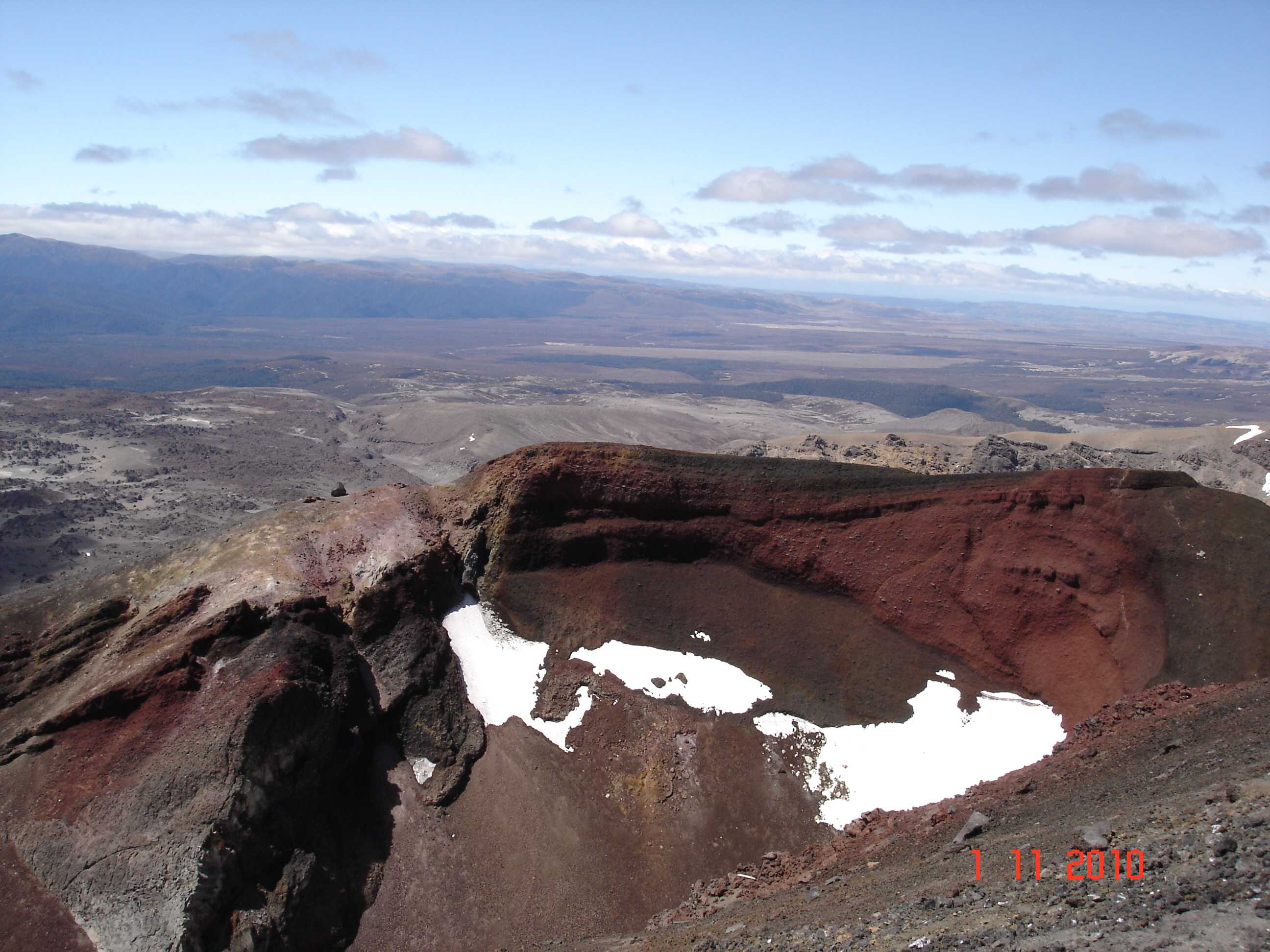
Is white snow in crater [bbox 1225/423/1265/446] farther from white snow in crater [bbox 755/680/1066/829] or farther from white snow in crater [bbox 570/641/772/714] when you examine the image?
white snow in crater [bbox 570/641/772/714]

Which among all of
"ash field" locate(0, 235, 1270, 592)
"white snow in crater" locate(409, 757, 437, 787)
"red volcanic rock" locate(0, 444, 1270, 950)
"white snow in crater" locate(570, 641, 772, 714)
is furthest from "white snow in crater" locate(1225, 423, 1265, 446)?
"white snow in crater" locate(409, 757, 437, 787)

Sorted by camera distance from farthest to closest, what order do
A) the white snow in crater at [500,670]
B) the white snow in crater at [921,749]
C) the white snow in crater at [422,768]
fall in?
the white snow in crater at [500,670]
the white snow in crater at [921,749]
the white snow in crater at [422,768]

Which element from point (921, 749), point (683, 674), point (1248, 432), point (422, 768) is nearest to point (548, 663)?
point (683, 674)

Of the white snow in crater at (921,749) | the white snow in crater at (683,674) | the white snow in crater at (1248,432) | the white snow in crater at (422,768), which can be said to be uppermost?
the white snow in crater at (1248,432)

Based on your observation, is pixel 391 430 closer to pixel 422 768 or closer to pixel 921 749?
pixel 422 768

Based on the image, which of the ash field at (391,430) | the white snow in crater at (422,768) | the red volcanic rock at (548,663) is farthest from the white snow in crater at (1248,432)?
the white snow in crater at (422,768)

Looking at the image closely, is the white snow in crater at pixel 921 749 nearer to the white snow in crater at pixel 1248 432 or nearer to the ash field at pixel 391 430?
the ash field at pixel 391 430

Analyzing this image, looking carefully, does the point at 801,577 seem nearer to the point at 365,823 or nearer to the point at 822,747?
the point at 822,747
